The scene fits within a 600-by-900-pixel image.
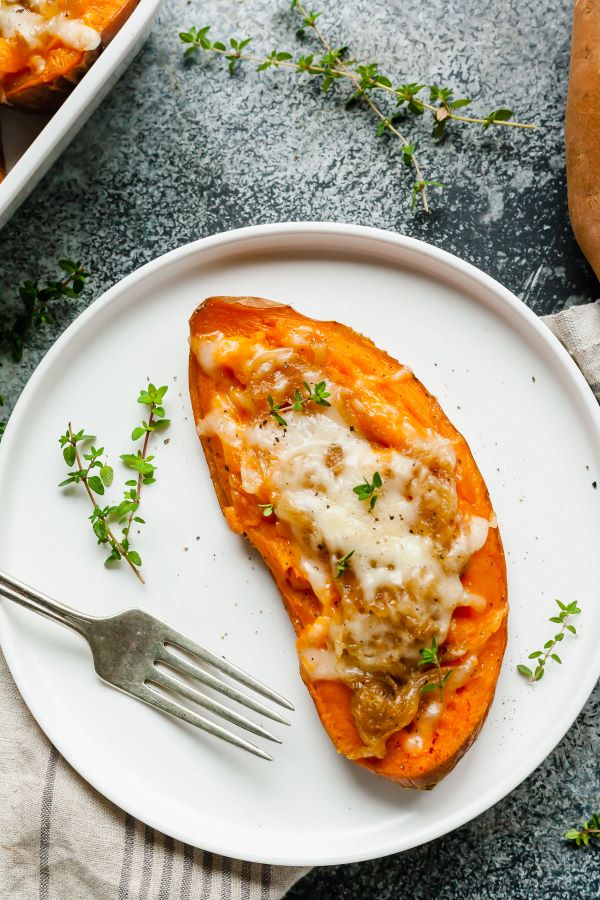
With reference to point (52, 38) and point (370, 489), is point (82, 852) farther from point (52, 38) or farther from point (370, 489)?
point (52, 38)

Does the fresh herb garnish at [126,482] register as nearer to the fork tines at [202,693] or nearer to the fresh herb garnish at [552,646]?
the fork tines at [202,693]

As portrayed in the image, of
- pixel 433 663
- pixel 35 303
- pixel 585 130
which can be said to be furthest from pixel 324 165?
pixel 433 663

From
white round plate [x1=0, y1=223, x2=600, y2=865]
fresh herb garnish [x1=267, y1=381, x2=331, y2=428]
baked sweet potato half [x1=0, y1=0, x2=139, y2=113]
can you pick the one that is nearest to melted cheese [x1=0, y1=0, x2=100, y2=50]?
baked sweet potato half [x1=0, y1=0, x2=139, y2=113]

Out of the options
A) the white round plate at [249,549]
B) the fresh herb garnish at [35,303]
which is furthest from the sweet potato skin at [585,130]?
the fresh herb garnish at [35,303]

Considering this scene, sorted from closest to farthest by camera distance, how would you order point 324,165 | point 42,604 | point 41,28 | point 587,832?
point 41,28 < point 42,604 < point 587,832 < point 324,165

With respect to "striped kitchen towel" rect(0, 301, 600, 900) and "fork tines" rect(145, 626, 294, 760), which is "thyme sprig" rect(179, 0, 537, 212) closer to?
"fork tines" rect(145, 626, 294, 760)

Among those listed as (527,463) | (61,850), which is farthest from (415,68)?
(61,850)
